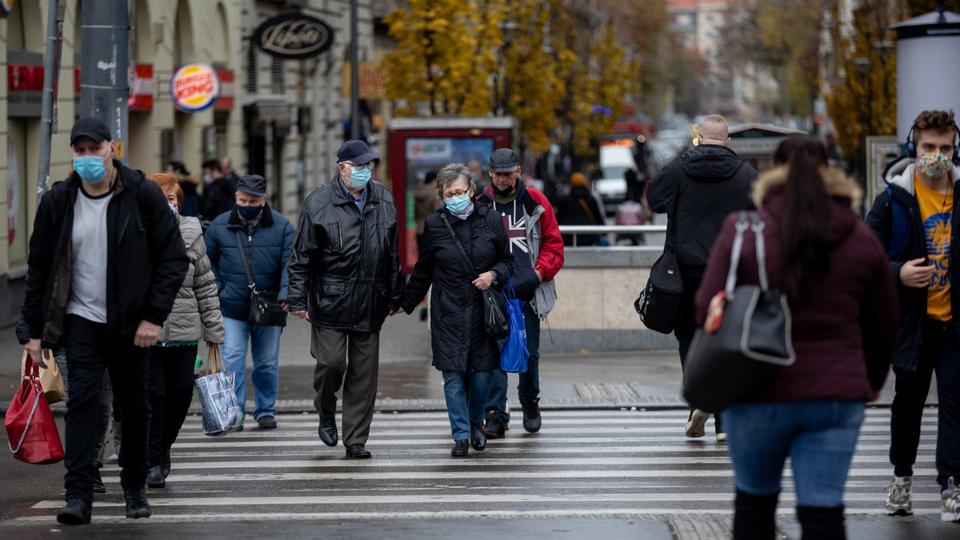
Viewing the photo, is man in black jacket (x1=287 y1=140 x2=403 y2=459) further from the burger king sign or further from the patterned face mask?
the burger king sign

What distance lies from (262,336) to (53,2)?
445 cm

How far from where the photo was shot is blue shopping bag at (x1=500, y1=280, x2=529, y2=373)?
34.9 feet

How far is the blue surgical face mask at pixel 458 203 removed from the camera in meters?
10.5

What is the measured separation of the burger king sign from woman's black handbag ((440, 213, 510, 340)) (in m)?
15.6

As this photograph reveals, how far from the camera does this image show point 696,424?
11047mm

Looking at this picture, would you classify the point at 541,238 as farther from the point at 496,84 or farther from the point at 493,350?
the point at 496,84

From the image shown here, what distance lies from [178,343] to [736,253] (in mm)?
4716

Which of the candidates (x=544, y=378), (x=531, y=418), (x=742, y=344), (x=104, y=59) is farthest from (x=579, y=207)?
(x=742, y=344)

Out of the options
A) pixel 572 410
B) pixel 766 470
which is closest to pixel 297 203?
pixel 572 410

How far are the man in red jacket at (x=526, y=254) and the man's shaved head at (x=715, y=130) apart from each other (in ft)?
4.51

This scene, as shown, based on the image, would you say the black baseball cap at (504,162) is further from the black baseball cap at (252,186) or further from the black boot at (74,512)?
the black boot at (74,512)

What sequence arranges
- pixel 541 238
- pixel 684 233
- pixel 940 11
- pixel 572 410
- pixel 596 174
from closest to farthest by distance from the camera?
pixel 684 233, pixel 541 238, pixel 572 410, pixel 940 11, pixel 596 174

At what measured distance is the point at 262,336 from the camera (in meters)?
12.1

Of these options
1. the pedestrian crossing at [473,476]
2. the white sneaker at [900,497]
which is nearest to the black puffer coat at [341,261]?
the pedestrian crossing at [473,476]
